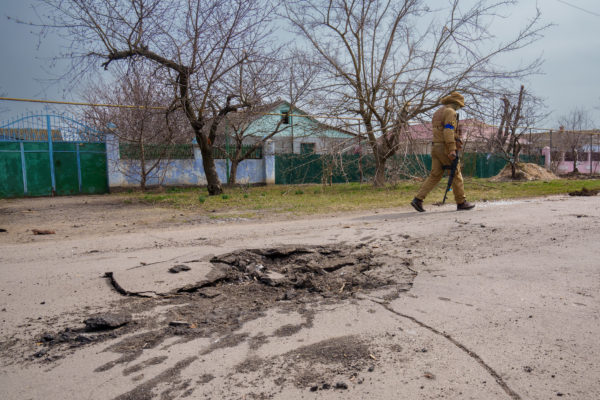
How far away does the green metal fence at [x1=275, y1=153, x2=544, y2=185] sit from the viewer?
12.0 metres

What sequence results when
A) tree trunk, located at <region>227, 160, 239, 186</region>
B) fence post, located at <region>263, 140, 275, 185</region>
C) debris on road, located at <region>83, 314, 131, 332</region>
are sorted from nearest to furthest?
debris on road, located at <region>83, 314, 131, 332</region> → tree trunk, located at <region>227, 160, 239, 186</region> → fence post, located at <region>263, 140, 275, 185</region>

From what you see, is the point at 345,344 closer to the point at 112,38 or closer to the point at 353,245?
the point at 353,245

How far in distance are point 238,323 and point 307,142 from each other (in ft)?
51.3

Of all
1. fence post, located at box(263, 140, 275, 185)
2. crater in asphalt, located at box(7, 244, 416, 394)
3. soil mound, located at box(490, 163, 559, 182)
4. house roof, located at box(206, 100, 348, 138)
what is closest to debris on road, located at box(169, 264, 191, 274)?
crater in asphalt, located at box(7, 244, 416, 394)

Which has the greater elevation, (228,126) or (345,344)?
(228,126)

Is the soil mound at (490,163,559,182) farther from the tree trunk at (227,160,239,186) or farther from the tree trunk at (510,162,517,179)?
the tree trunk at (227,160,239,186)

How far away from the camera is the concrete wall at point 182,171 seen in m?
→ 15.4

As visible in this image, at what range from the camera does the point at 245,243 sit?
4.88 meters

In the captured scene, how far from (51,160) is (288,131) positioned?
11183 millimetres

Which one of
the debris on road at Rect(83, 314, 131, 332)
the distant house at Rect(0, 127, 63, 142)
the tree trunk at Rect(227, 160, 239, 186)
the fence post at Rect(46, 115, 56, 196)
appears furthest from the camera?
the tree trunk at Rect(227, 160, 239, 186)

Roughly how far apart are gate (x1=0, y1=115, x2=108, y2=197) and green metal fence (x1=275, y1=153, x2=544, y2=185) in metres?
7.26

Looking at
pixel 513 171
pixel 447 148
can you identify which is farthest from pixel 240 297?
pixel 513 171

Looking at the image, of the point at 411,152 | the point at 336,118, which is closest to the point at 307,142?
the point at 336,118

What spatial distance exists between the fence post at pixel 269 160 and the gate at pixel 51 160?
23.4ft
